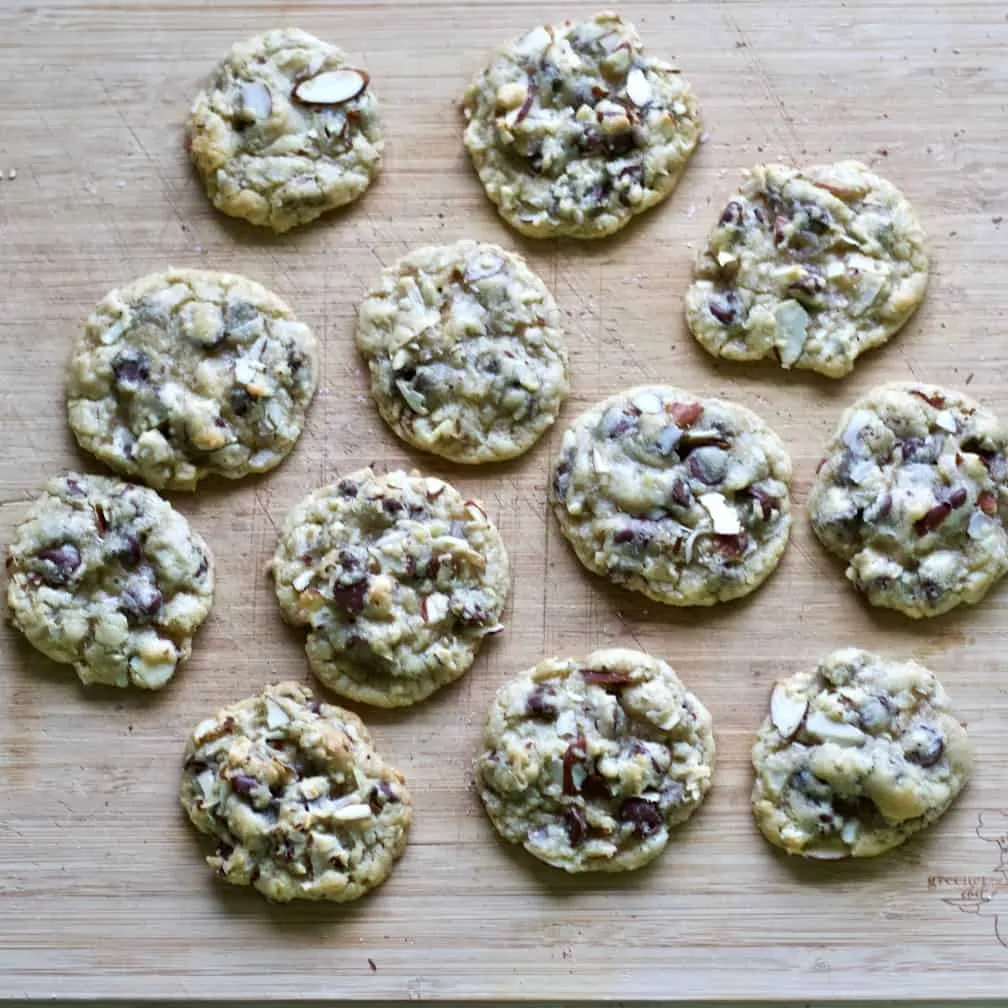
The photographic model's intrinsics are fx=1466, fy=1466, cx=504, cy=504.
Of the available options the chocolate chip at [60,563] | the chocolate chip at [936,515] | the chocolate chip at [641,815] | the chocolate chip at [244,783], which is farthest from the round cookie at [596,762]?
the chocolate chip at [60,563]

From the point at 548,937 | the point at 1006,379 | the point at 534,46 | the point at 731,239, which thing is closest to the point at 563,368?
the point at 731,239

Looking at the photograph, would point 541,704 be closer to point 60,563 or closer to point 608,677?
point 608,677

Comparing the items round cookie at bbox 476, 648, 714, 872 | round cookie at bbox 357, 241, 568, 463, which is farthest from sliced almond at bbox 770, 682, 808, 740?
round cookie at bbox 357, 241, 568, 463

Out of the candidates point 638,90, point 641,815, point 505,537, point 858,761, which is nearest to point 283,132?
point 638,90

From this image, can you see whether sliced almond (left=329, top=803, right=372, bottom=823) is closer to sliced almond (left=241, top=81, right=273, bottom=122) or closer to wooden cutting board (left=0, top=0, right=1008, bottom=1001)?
wooden cutting board (left=0, top=0, right=1008, bottom=1001)

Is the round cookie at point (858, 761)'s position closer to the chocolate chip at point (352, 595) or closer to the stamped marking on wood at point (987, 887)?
the stamped marking on wood at point (987, 887)

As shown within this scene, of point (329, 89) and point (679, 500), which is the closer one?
point (679, 500)

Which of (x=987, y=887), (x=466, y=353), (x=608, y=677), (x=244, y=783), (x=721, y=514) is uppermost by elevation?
(x=466, y=353)
